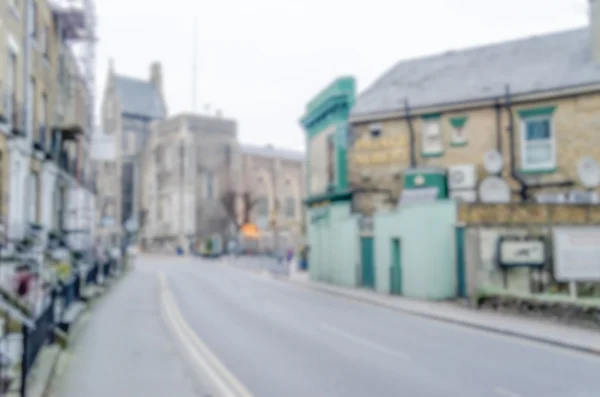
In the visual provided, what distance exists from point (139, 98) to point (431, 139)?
63.2m

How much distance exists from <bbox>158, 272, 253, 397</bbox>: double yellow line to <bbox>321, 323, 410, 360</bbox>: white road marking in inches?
129

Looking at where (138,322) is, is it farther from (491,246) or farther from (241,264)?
(241,264)

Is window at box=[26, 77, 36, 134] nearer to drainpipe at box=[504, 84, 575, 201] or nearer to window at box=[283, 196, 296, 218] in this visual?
drainpipe at box=[504, 84, 575, 201]

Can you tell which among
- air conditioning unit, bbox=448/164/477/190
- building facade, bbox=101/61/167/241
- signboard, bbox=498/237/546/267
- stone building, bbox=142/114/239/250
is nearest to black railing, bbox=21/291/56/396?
signboard, bbox=498/237/546/267

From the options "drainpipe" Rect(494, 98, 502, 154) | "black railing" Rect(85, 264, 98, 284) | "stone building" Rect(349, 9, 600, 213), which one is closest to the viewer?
"black railing" Rect(85, 264, 98, 284)

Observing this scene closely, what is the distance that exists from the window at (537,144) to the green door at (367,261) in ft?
24.6

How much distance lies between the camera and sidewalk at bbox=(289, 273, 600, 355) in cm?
1365

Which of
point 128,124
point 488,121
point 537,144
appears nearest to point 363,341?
point 537,144

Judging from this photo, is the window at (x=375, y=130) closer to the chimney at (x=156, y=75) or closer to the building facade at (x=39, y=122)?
the building facade at (x=39, y=122)

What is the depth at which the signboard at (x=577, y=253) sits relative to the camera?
18.7 meters

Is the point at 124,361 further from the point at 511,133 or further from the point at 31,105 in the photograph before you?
the point at 511,133

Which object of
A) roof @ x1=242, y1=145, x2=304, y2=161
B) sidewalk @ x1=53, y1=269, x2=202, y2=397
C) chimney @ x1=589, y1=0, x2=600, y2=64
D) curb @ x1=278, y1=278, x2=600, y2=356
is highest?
roof @ x1=242, y1=145, x2=304, y2=161

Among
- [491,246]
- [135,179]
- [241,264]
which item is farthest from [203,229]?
[491,246]

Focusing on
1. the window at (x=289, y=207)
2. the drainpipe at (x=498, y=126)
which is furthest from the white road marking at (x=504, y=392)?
the window at (x=289, y=207)
